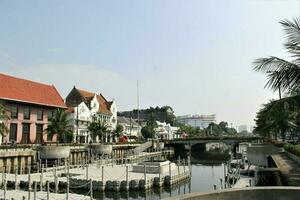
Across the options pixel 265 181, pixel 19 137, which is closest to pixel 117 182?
pixel 265 181

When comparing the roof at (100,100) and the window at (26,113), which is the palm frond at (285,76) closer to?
the window at (26,113)

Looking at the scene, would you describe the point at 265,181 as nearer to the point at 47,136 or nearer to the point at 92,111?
the point at 47,136

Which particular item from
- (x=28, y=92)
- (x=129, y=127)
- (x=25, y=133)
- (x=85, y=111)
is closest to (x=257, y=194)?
(x=25, y=133)

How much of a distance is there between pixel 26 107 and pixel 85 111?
27136 millimetres

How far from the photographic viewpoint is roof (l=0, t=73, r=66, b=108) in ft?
193

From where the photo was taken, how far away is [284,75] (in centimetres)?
1472

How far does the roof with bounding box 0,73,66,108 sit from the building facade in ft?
27.5

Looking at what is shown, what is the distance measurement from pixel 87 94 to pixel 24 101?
1510 inches

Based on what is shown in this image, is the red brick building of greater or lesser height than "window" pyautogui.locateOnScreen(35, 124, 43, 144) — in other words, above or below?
above

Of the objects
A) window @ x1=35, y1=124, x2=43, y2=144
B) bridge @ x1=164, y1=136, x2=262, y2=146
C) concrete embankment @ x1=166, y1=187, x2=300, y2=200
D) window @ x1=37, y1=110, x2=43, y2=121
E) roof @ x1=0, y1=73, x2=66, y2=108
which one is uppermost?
roof @ x1=0, y1=73, x2=66, y2=108

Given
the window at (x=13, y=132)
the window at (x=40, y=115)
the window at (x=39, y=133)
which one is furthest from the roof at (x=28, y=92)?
the window at (x=13, y=132)

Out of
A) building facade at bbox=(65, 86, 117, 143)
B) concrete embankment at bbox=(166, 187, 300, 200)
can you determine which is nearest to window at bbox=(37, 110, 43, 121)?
building facade at bbox=(65, 86, 117, 143)

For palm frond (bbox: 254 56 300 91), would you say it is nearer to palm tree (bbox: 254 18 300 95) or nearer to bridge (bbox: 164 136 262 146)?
palm tree (bbox: 254 18 300 95)

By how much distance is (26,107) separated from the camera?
203 feet
